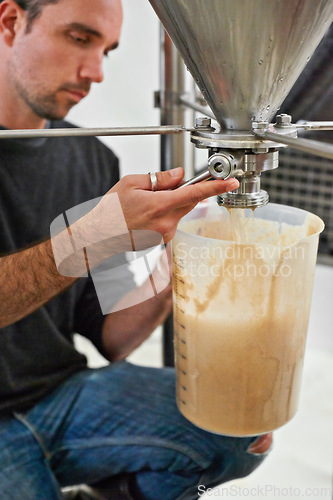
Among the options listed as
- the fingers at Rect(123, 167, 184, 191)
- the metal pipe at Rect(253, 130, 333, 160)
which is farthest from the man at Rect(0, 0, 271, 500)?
the metal pipe at Rect(253, 130, 333, 160)

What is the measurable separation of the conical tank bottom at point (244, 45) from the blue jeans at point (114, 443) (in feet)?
1.88

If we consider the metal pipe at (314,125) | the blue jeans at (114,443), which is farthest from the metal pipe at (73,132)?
the blue jeans at (114,443)

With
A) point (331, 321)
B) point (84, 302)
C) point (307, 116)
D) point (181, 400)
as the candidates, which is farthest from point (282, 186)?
point (181, 400)

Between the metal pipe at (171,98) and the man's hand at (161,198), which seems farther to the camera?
the metal pipe at (171,98)

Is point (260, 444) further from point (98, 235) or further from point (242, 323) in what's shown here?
point (98, 235)

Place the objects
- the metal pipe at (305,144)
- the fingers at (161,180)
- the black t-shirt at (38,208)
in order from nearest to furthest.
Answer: the metal pipe at (305,144) < the fingers at (161,180) < the black t-shirt at (38,208)

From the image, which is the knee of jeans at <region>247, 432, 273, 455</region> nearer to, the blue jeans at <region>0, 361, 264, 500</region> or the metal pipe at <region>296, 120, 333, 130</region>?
the blue jeans at <region>0, 361, 264, 500</region>

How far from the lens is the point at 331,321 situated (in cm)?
133

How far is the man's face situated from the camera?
688 mm

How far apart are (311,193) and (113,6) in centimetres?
95

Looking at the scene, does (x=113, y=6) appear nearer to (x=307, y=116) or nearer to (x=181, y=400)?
(x=181, y=400)

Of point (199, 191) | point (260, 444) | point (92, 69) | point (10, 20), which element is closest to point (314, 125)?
point (199, 191)

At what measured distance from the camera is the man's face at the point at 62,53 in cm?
69

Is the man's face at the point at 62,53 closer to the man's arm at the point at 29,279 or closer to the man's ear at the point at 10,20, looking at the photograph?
the man's ear at the point at 10,20
